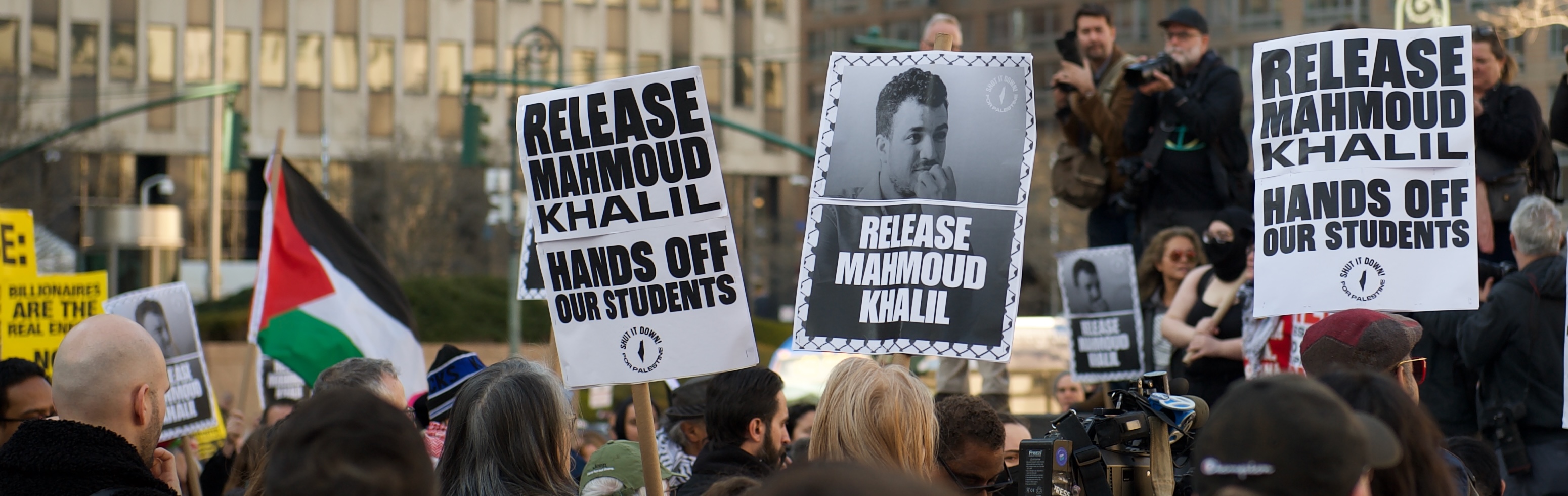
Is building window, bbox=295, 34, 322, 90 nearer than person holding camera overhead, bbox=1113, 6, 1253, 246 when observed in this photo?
No

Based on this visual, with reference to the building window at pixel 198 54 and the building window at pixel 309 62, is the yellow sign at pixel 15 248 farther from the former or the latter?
the building window at pixel 309 62

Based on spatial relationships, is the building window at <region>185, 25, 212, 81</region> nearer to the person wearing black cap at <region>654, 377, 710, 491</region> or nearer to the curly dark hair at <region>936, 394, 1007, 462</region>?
the person wearing black cap at <region>654, 377, 710, 491</region>

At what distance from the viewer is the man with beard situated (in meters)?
5.75

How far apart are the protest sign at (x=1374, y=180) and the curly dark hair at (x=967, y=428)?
1410 millimetres

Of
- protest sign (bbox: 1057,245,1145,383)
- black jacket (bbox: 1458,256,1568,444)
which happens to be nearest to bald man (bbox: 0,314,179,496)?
black jacket (bbox: 1458,256,1568,444)

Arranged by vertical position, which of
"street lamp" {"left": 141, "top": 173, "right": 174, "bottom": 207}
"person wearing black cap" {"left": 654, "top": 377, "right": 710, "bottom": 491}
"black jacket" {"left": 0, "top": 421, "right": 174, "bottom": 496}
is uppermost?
"street lamp" {"left": 141, "top": 173, "right": 174, "bottom": 207}

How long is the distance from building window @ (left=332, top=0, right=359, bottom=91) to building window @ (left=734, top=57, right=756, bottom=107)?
45.2 ft

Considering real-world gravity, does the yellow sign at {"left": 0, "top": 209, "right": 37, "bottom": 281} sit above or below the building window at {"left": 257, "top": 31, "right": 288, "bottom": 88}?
below

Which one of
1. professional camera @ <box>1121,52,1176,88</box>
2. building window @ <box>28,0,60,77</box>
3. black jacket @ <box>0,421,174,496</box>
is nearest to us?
black jacket @ <box>0,421,174,496</box>

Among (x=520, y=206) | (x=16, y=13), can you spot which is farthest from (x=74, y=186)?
(x=520, y=206)

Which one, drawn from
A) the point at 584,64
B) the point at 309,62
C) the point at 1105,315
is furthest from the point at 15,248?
the point at 584,64

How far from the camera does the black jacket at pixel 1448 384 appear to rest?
720 centimetres

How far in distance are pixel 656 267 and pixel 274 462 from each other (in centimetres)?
304

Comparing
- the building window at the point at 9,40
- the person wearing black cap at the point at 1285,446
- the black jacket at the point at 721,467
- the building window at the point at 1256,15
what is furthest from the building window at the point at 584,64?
the person wearing black cap at the point at 1285,446
